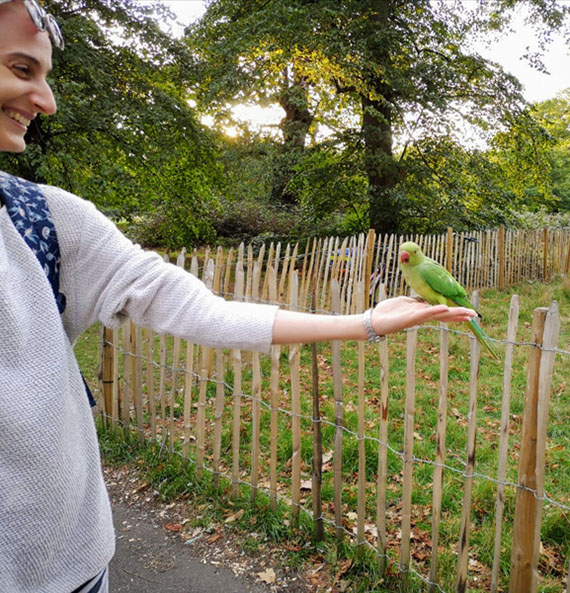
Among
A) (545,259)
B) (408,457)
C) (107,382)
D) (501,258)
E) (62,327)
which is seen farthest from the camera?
(545,259)

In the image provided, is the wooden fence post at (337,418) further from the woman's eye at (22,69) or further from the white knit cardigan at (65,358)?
the woman's eye at (22,69)

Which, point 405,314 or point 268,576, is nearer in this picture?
point 405,314

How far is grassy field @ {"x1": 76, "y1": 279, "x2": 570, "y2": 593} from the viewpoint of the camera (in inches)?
113

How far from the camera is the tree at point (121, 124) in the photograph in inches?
309

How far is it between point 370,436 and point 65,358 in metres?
3.74

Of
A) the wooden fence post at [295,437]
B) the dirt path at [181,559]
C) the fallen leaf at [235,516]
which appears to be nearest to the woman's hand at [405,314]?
the wooden fence post at [295,437]

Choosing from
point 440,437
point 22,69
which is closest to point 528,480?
point 440,437

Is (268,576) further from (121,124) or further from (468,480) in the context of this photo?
(121,124)

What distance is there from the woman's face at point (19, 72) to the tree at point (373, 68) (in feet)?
34.5

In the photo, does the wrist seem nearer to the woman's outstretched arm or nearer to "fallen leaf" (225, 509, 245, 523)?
the woman's outstretched arm

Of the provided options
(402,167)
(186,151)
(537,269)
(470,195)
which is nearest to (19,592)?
(186,151)

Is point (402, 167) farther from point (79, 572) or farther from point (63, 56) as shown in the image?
point (79, 572)

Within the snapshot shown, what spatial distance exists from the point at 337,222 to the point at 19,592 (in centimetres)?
1468

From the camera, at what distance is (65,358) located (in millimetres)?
1056
